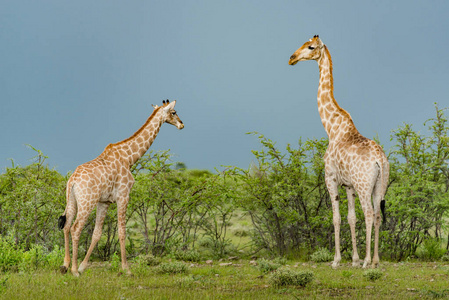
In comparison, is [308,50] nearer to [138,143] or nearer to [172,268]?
[138,143]

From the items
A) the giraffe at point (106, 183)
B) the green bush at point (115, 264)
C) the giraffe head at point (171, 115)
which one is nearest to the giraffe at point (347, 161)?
the giraffe head at point (171, 115)

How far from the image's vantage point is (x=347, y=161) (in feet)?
35.2

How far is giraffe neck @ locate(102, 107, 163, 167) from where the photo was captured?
10.6 meters

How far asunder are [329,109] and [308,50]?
1.75 metres

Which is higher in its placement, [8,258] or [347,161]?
[347,161]

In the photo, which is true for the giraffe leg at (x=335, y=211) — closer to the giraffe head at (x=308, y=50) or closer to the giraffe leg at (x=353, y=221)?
the giraffe leg at (x=353, y=221)

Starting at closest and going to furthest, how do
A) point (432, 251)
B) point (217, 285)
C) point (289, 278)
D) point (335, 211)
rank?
1. point (289, 278)
2. point (217, 285)
3. point (335, 211)
4. point (432, 251)

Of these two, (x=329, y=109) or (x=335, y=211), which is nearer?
(x=335, y=211)

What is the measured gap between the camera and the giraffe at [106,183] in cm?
925

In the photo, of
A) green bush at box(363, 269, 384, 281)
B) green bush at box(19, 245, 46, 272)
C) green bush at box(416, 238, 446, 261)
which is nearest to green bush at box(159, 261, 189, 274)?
green bush at box(19, 245, 46, 272)

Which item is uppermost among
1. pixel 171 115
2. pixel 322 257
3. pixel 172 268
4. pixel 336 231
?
pixel 171 115

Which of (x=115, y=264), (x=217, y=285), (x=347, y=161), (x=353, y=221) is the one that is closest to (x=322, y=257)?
(x=353, y=221)

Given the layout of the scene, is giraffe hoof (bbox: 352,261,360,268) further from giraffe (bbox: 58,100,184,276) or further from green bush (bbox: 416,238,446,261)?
giraffe (bbox: 58,100,184,276)

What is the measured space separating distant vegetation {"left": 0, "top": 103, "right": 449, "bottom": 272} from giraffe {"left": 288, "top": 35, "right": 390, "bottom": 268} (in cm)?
202
